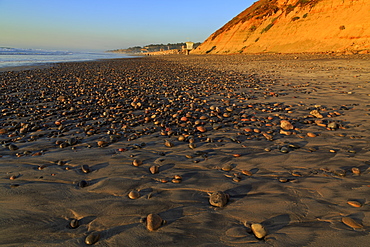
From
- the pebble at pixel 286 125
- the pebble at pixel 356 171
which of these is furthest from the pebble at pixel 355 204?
the pebble at pixel 286 125

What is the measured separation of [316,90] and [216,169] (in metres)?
7.45

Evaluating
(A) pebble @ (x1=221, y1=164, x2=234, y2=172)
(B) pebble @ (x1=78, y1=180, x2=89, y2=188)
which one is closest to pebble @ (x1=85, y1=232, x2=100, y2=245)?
(B) pebble @ (x1=78, y1=180, x2=89, y2=188)

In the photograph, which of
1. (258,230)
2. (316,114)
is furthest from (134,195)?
(316,114)

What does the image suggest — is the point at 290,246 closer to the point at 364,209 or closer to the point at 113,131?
the point at 364,209

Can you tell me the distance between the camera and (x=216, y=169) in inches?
123

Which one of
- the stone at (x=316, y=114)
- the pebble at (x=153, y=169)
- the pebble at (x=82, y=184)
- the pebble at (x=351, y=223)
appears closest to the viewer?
the pebble at (x=351, y=223)

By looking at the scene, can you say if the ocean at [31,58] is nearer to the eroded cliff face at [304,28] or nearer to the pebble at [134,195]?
the pebble at [134,195]

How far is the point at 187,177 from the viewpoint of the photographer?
9.52 feet

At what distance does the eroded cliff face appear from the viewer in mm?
27359

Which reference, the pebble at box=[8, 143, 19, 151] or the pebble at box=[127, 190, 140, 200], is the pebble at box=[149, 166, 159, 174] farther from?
the pebble at box=[8, 143, 19, 151]

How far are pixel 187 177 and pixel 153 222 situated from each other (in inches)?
40.1

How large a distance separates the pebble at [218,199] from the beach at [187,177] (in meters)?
0.02

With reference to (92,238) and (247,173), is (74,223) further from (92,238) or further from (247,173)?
(247,173)

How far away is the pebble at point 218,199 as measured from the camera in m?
2.27
